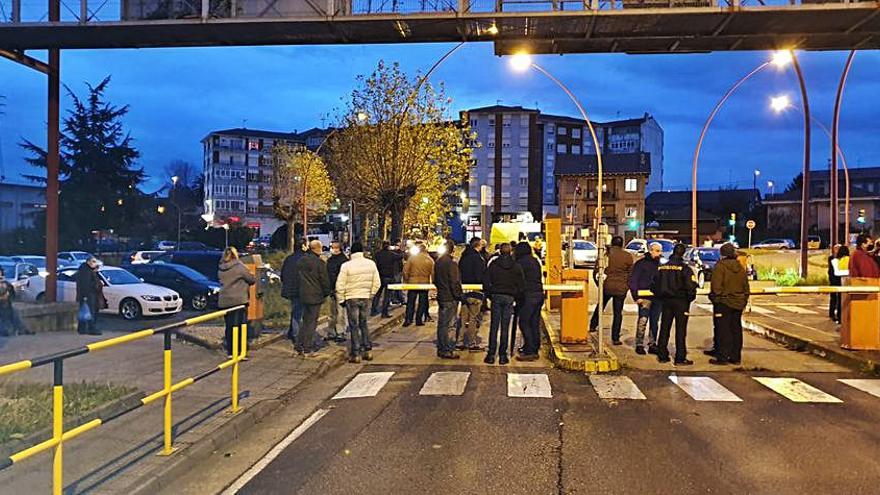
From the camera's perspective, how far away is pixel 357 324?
11938 millimetres

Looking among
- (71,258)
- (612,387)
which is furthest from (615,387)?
(71,258)

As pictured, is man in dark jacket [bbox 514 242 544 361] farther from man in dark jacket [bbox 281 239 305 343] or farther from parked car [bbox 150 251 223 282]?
parked car [bbox 150 251 223 282]

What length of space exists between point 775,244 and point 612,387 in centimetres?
6873

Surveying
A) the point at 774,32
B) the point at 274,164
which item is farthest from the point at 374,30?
the point at 274,164

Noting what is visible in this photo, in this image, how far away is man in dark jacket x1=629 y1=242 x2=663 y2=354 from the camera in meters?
12.4

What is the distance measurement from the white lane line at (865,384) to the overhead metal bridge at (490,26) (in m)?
5.65

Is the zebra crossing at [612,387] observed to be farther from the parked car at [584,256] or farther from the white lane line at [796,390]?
the parked car at [584,256]

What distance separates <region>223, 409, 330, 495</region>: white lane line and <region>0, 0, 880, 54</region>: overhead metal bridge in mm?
6860

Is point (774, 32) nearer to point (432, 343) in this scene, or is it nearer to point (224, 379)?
point (432, 343)

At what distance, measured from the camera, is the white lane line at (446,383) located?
9805 mm

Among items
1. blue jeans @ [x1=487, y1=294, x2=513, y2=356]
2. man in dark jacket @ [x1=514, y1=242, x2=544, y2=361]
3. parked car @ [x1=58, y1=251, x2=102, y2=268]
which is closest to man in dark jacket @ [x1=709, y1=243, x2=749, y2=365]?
man in dark jacket @ [x1=514, y1=242, x2=544, y2=361]

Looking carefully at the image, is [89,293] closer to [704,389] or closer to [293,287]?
[293,287]

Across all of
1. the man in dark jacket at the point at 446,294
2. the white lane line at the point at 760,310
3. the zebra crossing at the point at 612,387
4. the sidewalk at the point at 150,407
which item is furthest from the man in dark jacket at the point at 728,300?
the white lane line at the point at 760,310

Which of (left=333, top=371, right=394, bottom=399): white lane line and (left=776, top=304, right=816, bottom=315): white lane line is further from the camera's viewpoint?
(left=776, top=304, right=816, bottom=315): white lane line
